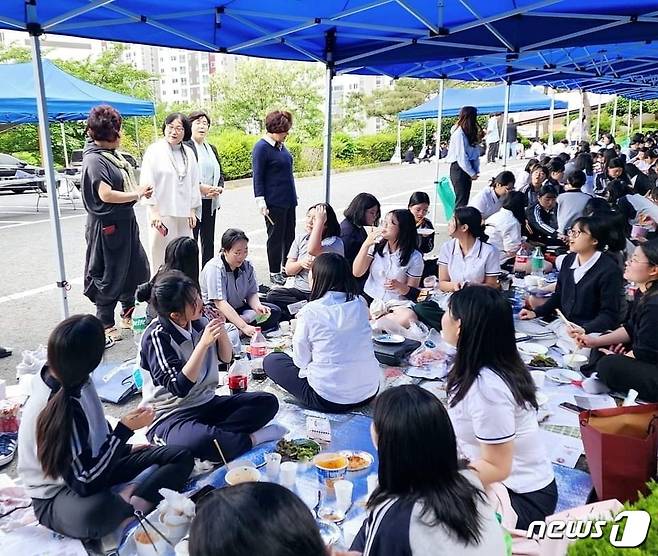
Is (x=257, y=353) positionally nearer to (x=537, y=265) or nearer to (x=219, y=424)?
(x=219, y=424)

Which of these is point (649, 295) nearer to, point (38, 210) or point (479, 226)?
point (479, 226)

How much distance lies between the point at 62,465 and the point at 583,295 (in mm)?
3463

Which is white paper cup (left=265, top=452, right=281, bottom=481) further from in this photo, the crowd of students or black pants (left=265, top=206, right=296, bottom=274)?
black pants (left=265, top=206, right=296, bottom=274)

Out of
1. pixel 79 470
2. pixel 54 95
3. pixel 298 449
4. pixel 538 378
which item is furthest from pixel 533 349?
pixel 54 95

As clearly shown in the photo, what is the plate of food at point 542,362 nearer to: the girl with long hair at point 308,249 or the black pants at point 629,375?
the black pants at point 629,375

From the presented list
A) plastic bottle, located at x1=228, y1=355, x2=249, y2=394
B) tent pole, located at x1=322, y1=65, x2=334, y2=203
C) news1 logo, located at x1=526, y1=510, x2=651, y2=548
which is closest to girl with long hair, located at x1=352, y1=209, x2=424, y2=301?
tent pole, located at x1=322, y1=65, x2=334, y2=203

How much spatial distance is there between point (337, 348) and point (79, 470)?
1.47 meters

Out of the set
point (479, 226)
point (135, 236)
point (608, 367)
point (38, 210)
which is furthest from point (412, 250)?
point (38, 210)

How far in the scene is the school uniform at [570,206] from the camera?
671cm

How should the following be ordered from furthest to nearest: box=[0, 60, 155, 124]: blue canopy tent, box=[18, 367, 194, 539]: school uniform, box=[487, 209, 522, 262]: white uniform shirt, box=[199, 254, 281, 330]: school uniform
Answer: box=[0, 60, 155, 124]: blue canopy tent → box=[487, 209, 522, 262]: white uniform shirt → box=[199, 254, 281, 330]: school uniform → box=[18, 367, 194, 539]: school uniform

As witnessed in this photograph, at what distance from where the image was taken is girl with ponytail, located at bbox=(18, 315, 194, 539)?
7.12 feet

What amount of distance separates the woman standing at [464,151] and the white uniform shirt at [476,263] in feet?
11.3

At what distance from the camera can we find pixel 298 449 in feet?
9.73

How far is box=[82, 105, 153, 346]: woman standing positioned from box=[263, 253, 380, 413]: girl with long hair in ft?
6.71
